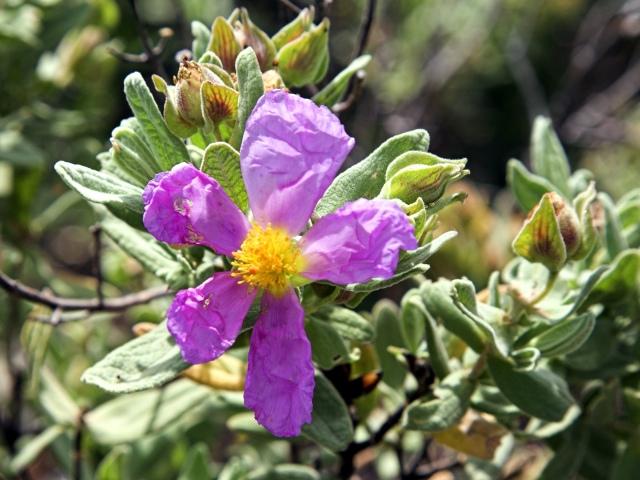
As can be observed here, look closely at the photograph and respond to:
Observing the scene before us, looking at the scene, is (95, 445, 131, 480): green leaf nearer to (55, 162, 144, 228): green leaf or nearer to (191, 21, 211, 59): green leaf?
(55, 162, 144, 228): green leaf

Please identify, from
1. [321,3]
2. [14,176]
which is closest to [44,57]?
[14,176]

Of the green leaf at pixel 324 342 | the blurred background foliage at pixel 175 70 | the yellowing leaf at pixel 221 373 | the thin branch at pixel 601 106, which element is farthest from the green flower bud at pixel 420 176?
the thin branch at pixel 601 106

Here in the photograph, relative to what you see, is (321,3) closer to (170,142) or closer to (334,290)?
(170,142)

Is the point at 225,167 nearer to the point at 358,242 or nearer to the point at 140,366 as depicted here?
the point at 358,242

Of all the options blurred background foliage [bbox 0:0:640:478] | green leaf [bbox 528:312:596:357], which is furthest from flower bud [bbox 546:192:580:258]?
blurred background foliage [bbox 0:0:640:478]

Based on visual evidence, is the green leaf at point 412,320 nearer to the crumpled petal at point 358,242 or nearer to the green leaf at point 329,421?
the green leaf at point 329,421
